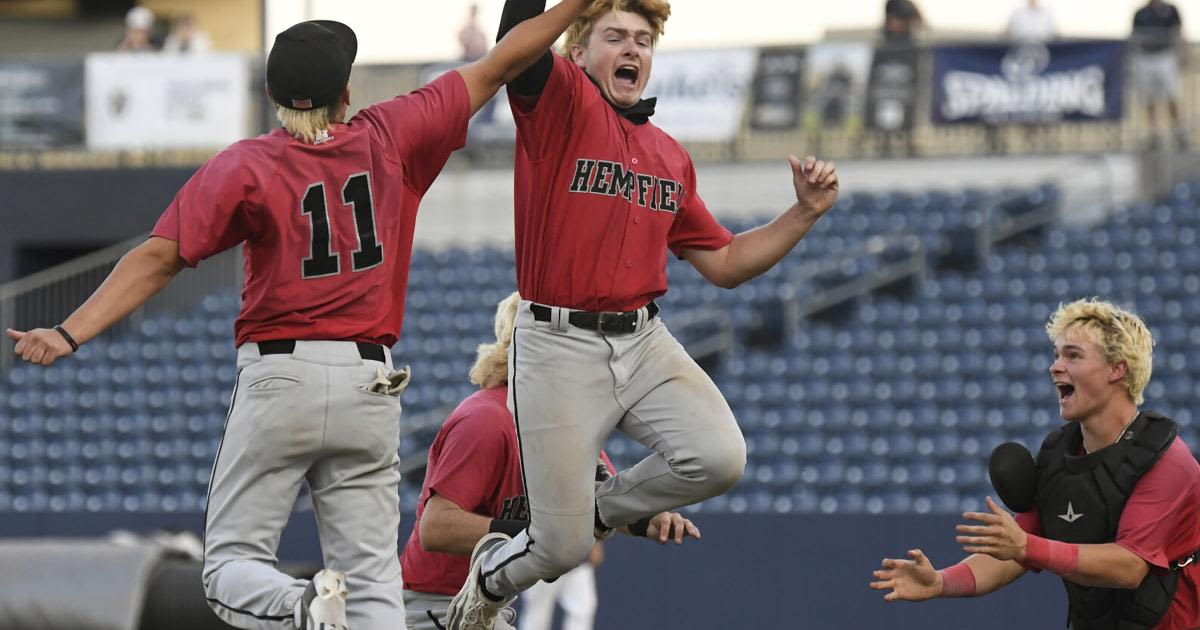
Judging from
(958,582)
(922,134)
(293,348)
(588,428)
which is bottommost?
(958,582)

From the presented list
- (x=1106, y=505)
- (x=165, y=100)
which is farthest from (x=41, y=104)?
(x=1106, y=505)

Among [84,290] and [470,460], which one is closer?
[470,460]

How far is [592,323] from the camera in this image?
5.62m

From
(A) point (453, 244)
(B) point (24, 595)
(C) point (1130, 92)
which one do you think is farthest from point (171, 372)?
(C) point (1130, 92)

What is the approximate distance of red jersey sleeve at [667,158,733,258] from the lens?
6.05 meters

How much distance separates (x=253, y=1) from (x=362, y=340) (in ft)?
80.2

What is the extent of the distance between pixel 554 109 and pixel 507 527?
1485mm

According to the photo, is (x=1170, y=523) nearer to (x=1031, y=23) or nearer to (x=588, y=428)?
(x=588, y=428)

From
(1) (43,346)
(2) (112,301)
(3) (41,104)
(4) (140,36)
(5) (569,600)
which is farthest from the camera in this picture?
(4) (140,36)

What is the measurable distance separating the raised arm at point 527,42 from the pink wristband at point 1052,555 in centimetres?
211

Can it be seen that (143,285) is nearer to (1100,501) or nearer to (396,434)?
(396,434)

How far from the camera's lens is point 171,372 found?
1842cm

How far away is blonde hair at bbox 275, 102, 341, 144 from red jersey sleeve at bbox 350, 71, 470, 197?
0.12 meters

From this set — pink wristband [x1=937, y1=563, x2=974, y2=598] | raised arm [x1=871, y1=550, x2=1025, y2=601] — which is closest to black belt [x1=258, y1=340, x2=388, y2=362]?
raised arm [x1=871, y1=550, x2=1025, y2=601]
